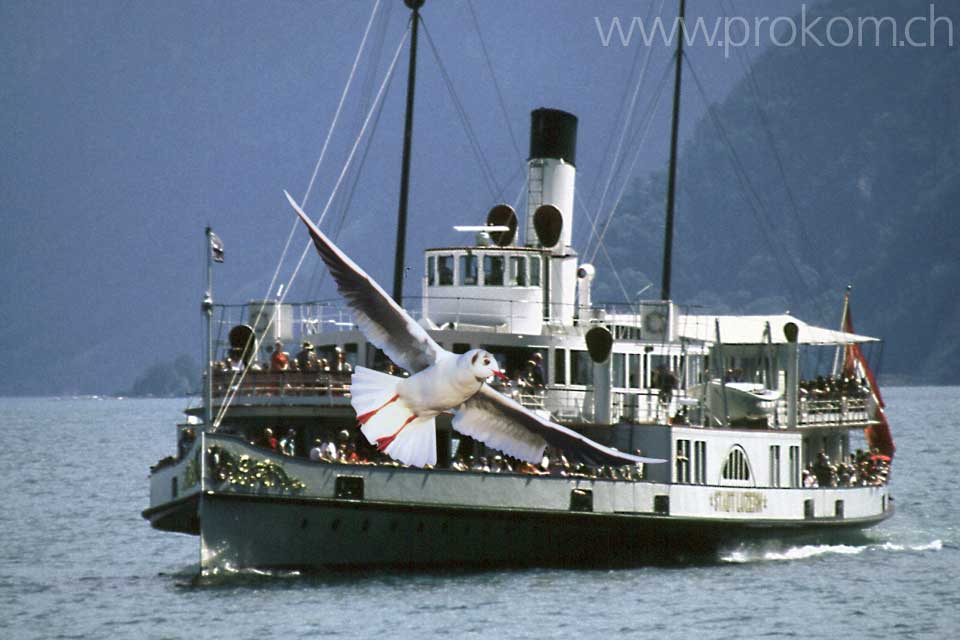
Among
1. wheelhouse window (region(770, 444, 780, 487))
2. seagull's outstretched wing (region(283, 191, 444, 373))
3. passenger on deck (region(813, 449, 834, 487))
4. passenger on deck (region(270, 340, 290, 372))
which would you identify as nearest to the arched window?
wheelhouse window (region(770, 444, 780, 487))

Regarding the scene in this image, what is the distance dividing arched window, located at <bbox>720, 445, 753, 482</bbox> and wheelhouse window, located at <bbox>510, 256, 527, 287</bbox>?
5837mm

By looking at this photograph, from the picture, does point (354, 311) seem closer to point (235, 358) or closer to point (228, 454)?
point (228, 454)

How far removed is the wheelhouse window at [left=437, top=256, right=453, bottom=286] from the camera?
39875 mm

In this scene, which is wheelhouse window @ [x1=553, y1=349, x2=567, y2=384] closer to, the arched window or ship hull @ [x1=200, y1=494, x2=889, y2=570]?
ship hull @ [x1=200, y1=494, x2=889, y2=570]

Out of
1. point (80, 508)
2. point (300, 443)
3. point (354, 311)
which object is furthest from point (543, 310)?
point (80, 508)

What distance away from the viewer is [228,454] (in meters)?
32.6

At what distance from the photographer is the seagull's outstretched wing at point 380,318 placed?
29062 millimetres

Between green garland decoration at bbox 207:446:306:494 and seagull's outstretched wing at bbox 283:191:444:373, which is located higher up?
seagull's outstretched wing at bbox 283:191:444:373

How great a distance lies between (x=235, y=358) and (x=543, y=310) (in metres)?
6.85

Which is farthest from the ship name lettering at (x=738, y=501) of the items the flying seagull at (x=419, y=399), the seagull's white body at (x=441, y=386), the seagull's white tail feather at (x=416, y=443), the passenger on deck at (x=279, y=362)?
the seagull's white body at (x=441, y=386)

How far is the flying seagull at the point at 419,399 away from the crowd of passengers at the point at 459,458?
3.70 meters

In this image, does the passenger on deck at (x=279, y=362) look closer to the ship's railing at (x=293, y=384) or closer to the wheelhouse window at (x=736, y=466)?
the ship's railing at (x=293, y=384)

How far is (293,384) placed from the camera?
35.8 meters

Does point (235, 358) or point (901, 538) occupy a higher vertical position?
point (235, 358)
